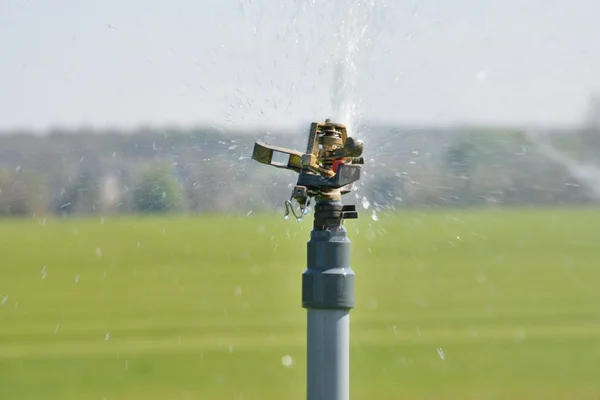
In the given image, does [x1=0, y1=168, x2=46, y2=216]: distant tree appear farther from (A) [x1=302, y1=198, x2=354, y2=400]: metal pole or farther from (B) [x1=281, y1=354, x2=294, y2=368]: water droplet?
(A) [x1=302, y1=198, x2=354, y2=400]: metal pole

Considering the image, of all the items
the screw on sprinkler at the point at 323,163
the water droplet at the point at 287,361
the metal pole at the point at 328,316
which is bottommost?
the water droplet at the point at 287,361

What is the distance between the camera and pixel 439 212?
33375 millimetres

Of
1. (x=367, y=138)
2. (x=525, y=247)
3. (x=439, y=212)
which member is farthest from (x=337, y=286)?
(x=439, y=212)

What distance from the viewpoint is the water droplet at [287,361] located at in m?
8.02

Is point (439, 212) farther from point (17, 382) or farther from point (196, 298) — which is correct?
point (17, 382)

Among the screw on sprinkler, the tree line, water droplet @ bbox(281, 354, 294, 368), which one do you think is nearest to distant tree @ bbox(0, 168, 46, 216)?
the tree line

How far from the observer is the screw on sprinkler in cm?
178

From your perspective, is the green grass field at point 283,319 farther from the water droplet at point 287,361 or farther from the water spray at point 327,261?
the water spray at point 327,261

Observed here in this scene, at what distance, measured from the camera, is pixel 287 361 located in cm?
822

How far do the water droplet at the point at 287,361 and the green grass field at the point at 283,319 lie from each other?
51mm

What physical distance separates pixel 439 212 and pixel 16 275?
16909mm

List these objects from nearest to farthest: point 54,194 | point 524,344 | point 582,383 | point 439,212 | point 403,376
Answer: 1. point 582,383
2. point 403,376
3. point 524,344
4. point 54,194
5. point 439,212

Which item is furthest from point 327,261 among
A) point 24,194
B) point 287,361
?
point 24,194

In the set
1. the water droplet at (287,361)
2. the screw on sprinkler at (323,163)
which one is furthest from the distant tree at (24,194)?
the screw on sprinkler at (323,163)
